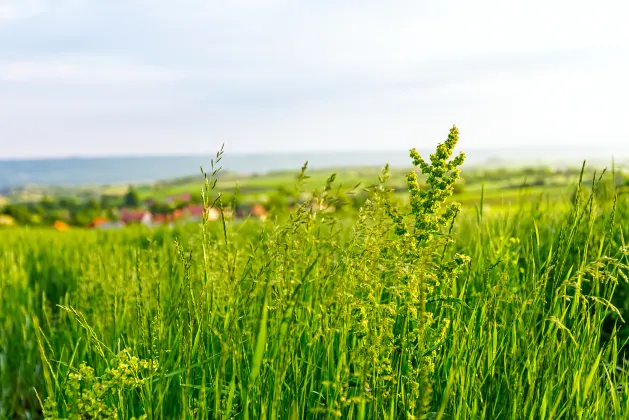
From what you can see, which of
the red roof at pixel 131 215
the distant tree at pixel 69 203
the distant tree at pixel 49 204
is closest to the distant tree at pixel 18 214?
the distant tree at pixel 49 204

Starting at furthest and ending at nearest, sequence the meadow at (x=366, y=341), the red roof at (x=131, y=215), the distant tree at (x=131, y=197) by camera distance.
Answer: the distant tree at (x=131, y=197)
the red roof at (x=131, y=215)
the meadow at (x=366, y=341)

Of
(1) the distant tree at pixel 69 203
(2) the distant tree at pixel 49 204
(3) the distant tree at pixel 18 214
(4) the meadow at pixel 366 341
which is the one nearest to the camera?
(4) the meadow at pixel 366 341

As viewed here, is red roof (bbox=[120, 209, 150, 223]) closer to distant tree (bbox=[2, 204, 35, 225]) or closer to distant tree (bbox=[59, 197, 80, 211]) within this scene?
distant tree (bbox=[2, 204, 35, 225])

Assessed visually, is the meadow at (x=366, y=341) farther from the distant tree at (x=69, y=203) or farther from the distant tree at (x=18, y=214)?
the distant tree at (x=69, y=203)

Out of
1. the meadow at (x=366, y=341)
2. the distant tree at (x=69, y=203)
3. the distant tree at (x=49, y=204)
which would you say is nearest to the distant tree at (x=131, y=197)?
the distant tree at (x=69, y=203)

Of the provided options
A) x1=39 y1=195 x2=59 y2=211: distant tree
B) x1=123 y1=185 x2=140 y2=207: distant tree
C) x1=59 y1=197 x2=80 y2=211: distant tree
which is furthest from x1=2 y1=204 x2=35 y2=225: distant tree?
x1=123 y1=185 x2=140 y2=207: distant tree

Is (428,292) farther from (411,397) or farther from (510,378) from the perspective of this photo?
(510,378)

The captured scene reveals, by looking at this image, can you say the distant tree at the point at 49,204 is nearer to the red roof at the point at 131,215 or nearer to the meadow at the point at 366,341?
the red roof at the point at 131,215

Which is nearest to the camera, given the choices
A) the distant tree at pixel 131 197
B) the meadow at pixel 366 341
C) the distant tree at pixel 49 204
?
the meadow at pixel 366 341

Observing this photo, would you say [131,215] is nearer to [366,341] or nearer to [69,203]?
[69,203]

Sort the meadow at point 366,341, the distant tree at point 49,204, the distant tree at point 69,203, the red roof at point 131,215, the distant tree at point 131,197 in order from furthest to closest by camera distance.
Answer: the distant tree at point 131,197 → the distant tree at point 69,203 → the distant tree at point 49,204 → the red roof at point 131,215 → the meadow at point 366,341

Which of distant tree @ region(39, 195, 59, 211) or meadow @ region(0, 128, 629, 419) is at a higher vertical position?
meadow @ region(0, 128, 629, 419)

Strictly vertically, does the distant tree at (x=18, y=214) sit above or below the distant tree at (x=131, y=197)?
below

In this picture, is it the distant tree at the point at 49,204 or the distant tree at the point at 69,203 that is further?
the distant tree at the point at 69,203
